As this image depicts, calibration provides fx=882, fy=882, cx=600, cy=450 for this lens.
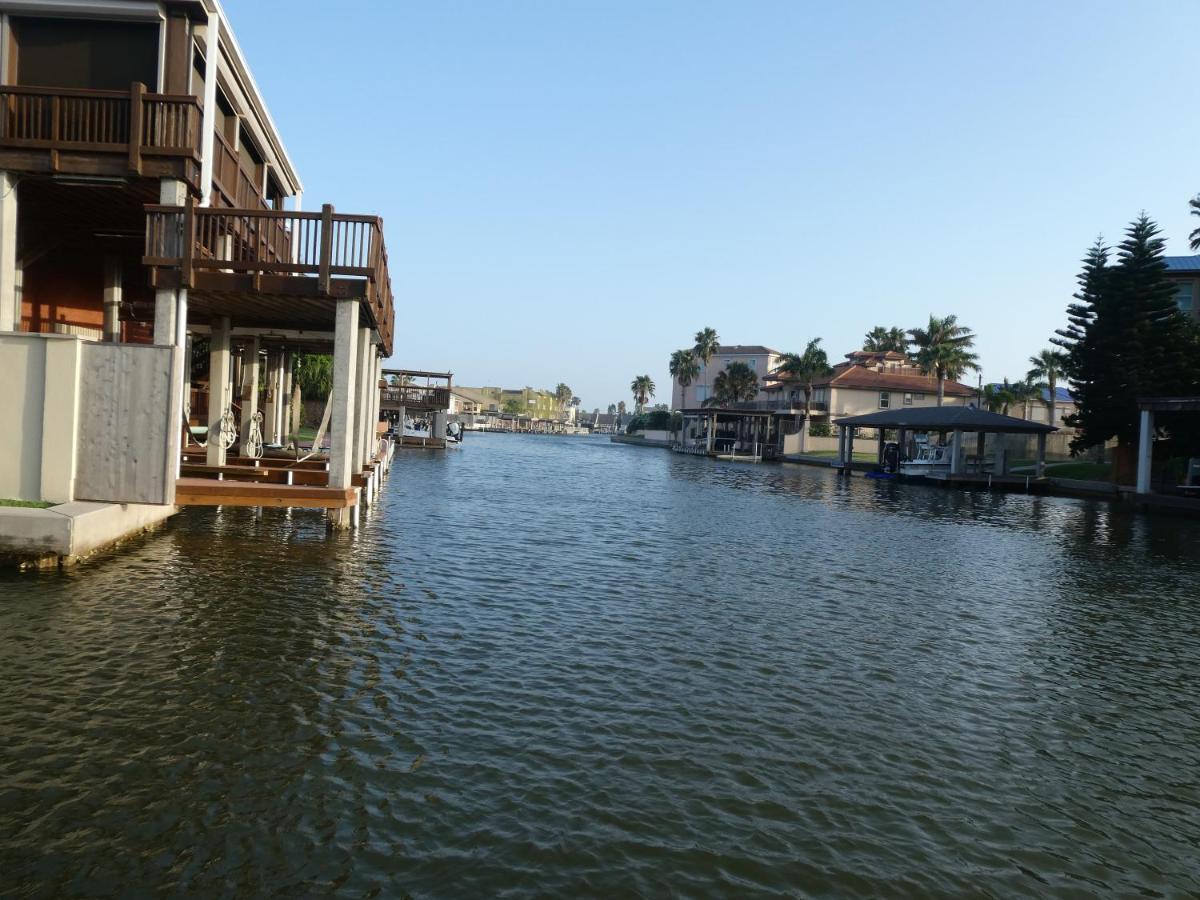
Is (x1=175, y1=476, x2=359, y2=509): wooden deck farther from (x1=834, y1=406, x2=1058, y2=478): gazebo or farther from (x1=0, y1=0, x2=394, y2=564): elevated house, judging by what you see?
(x1=834, y1=406, x2=1058, y2=478): gazebo

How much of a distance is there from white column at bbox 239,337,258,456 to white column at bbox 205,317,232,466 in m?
5.25

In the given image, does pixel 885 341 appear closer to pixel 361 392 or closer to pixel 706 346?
pixel 706 346

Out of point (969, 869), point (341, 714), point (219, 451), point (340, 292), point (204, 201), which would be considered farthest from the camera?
point (219, 451)

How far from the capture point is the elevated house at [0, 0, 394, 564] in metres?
13.8

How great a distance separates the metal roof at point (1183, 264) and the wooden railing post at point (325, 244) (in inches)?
2240

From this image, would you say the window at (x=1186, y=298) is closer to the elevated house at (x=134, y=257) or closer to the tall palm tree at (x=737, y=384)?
the tall palm tree at (x=737, y=384)

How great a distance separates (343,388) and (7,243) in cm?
713

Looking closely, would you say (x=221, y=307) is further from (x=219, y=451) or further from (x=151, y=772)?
(x=151, y=772)

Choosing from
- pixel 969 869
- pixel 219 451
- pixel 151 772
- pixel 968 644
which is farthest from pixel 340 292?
pixel 969 869

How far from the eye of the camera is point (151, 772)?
6578 mm

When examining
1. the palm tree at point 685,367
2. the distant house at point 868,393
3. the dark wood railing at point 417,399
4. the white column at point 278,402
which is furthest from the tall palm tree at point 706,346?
the white column at point 278,402

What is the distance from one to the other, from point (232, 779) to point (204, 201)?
581 inches

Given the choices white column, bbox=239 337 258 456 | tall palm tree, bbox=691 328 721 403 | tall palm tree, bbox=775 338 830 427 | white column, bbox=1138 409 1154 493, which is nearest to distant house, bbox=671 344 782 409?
tall palm tree, bbox=691 328 721 403

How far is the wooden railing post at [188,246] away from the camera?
49.1ft
